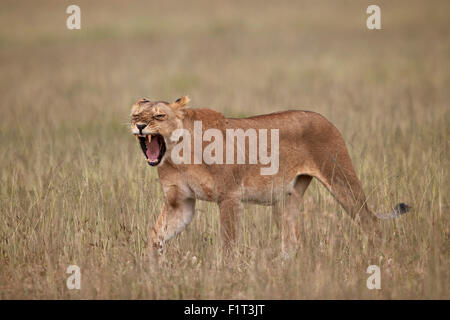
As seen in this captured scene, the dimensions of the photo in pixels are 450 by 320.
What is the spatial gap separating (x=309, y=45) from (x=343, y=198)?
66.0 ft

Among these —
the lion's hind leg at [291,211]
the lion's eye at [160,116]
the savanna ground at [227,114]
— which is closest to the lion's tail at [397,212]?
the savanna ground at [227,114]

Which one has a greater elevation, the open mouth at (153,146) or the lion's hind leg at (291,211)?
the open mouth at (153,146)

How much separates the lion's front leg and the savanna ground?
0.22 metres

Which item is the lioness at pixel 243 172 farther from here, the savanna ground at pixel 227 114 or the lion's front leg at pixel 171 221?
the savanna ground at pixel 227 114

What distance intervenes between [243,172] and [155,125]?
3.58 feet

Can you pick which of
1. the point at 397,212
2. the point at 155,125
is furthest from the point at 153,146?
the point at 397,212

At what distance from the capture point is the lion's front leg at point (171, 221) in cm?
740

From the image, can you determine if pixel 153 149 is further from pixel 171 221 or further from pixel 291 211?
pixel 291 211

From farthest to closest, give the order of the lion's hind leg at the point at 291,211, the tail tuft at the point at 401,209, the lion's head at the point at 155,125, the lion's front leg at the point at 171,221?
the lion's hind leg at the point at 291,211, the tail tuft at the point at 401,209, the lion's front leg at the point at 171,221, the lion's head at the point at 155,125

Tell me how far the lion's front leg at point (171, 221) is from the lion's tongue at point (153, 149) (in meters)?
0.57

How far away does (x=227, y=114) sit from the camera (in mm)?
15148

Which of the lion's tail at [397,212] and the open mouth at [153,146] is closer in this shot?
the open mouth at [153,146]

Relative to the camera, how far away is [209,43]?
28.4m
